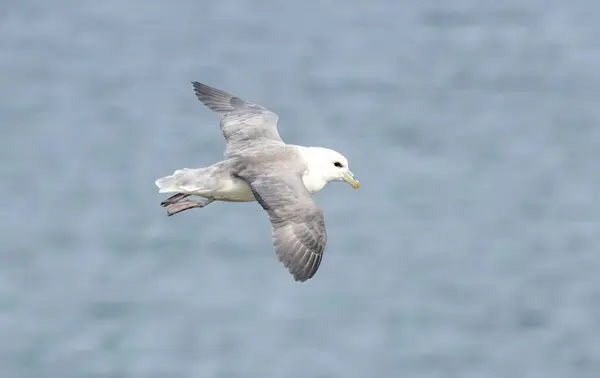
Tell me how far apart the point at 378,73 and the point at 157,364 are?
28.1 feet

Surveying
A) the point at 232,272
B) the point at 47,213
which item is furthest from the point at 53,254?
the point at 232,272

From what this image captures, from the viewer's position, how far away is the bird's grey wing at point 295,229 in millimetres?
9516

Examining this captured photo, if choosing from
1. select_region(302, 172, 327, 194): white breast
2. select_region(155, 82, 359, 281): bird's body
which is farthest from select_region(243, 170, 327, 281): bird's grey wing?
select_region(302, 172, 327, 194): white breast

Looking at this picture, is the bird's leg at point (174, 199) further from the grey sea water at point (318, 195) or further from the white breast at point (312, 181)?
the grey sea water at point (318, 195)

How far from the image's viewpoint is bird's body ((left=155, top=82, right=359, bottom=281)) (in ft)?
31.4

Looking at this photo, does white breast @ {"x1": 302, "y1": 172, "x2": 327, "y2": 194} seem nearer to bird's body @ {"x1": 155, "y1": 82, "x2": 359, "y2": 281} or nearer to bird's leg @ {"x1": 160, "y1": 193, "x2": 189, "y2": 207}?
bird's body @ {"x1": 155, "y1": 82, "x2": 359, "y2": 281}

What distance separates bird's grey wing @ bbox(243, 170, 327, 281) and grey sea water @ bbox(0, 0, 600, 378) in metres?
6.26

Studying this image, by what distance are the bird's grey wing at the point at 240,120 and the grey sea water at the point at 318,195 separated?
4535 mm

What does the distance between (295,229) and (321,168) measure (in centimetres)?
107

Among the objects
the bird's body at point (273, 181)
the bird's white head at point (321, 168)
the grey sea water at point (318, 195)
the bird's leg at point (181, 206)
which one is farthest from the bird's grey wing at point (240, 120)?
the grey sea water at point (318, 195)

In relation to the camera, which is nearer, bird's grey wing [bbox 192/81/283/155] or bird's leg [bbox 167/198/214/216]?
bird's leg [bbox 167/198/214/216]

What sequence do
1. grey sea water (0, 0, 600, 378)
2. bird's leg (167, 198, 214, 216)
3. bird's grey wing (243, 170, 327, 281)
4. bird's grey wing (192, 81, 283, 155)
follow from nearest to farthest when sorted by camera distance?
bird's grey wing (243, 170, 327, 281)
bird's leg (167, 198, 214, 216)
bird's grey wing (192, 81, 283, 155)
grey sea water (0, 0, 600, 378)

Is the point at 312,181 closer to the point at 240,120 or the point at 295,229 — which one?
the point at 295,229

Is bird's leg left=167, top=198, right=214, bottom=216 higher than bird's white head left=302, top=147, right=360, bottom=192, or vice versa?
bird's white head left=302, top=147, right=360, bottom=192
